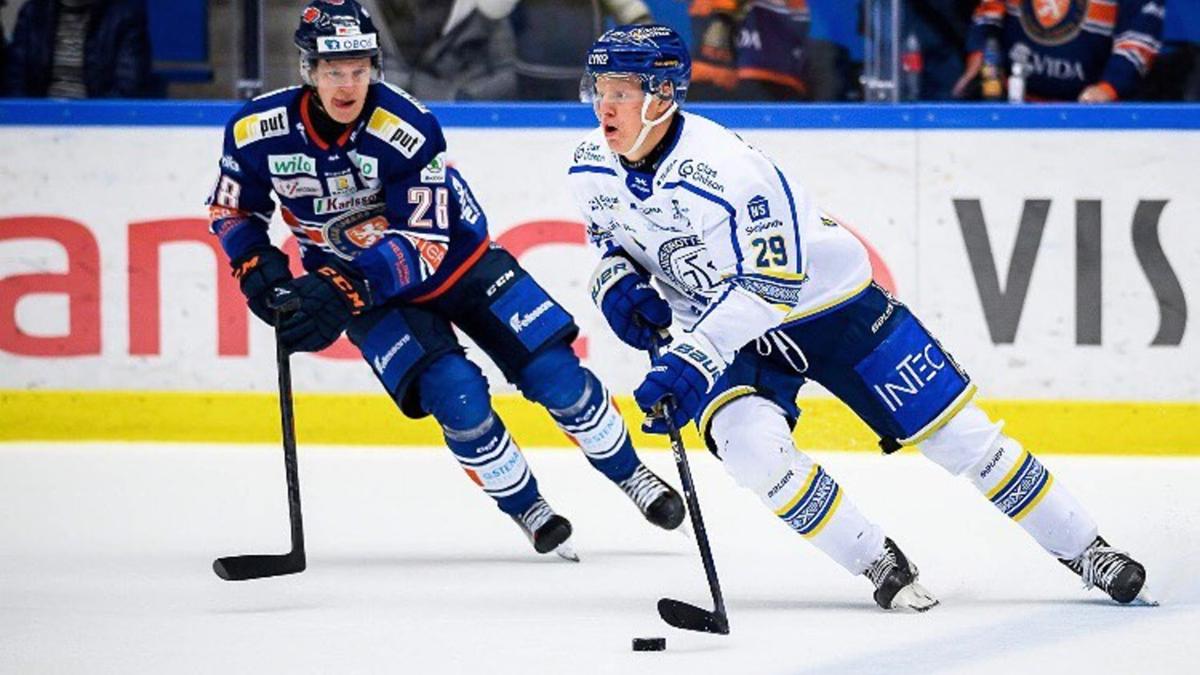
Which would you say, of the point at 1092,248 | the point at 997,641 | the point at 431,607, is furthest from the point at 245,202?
the point at 1092,248

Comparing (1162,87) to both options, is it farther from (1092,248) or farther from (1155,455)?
(1155,455)

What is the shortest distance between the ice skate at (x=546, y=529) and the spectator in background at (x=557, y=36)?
1900mm

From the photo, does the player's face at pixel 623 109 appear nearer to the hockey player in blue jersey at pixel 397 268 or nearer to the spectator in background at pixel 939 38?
the hockey player in blue jersey at pixel 397 268

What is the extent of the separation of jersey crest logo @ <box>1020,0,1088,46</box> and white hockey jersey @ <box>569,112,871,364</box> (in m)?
2.43

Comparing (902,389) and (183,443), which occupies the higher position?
(902,389)

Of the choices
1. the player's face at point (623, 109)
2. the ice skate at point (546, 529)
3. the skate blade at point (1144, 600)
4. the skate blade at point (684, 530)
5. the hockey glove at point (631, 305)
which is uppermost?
the player's face at point (623, 109)

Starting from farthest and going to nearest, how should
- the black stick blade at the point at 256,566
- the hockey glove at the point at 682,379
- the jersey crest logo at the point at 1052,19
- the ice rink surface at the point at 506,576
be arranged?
the jersey crest logo at the point at 1052,19 → the black stick blade at the point at 256,566 → the hockey glove at the point at 682,379 → the ice rink surface at the point at 506,576

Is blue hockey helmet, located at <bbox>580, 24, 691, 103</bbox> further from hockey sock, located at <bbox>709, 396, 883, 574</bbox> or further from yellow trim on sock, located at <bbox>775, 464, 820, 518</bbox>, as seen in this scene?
yellow trim on sock, located at <bbox>775, 464, 820, 518</bbox>

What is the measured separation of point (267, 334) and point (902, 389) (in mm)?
2773

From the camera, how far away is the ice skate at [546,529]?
4.94 metres

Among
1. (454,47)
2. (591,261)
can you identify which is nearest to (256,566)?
(591,261)

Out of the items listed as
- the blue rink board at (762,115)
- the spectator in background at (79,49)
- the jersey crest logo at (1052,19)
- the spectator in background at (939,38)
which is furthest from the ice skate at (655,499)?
the spectator in background at (79,49)

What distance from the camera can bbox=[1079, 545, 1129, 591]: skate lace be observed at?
4270mm

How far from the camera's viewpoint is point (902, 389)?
4.29 meters
